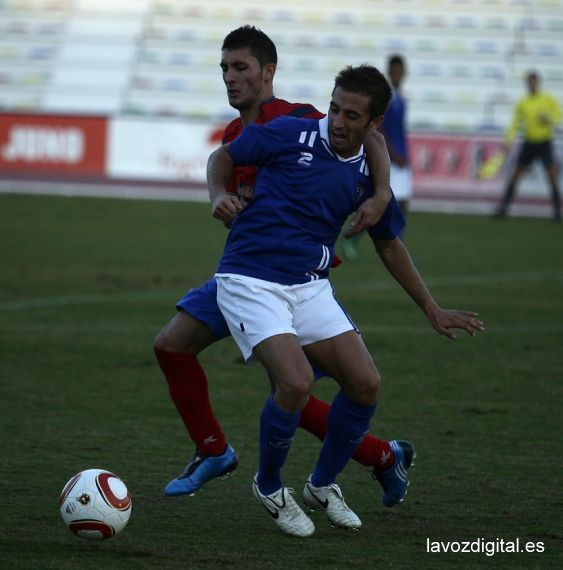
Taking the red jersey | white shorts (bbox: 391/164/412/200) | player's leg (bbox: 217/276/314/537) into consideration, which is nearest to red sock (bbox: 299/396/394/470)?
player's leg (bbox: 217/276/314/537)

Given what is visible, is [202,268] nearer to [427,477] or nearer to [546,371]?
[546,371]

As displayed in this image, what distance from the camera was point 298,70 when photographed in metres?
27.8

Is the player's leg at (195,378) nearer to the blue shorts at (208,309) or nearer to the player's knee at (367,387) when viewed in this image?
the blue shorts at (208,309)

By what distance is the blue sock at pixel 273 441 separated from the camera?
479 cm

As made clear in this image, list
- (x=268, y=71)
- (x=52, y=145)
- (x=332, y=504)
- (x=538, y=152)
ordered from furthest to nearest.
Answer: (x=52, y=145)
(x=538, y=152)
(x=268, y=71)
(x=332, y=504)

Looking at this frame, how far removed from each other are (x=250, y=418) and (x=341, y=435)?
204cm

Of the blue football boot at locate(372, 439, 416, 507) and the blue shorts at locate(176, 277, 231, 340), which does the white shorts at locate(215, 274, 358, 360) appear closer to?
the blue shorts at locate(176, 277, 231, 340)

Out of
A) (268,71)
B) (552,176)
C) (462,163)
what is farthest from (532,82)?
(268,71)

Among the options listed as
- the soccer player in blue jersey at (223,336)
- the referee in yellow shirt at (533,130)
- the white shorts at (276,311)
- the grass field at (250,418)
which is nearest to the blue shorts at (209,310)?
the soccer player in blue jersey at (223,336)

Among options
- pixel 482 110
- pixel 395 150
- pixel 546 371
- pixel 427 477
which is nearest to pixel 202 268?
pixel 395 150

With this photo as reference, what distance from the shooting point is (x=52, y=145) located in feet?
80.0

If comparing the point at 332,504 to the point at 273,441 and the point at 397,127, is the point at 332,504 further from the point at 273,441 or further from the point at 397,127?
the point at 397,127

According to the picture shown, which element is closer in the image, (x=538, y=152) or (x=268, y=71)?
(x=268, y=71)

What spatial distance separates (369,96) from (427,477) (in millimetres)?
1883
